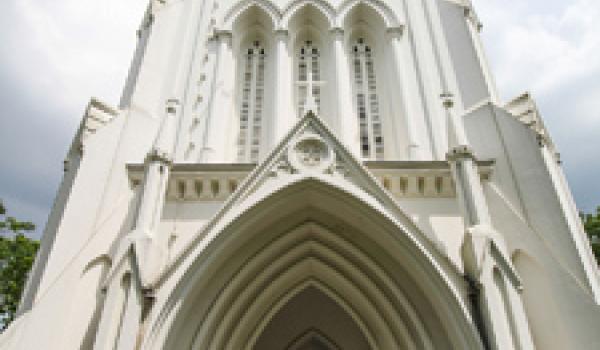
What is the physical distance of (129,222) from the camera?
867 cm

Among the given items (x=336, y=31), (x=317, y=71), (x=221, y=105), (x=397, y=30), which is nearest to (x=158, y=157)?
(x=221, y=105)

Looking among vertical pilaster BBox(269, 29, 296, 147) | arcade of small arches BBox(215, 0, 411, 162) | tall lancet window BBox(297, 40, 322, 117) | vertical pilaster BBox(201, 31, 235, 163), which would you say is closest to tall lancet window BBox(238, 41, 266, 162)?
arcade of small arches BBox(215, 0, 411, 162)

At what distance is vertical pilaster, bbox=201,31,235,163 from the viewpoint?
10310 millimetres

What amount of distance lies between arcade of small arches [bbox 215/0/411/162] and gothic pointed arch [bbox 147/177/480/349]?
2770 mm

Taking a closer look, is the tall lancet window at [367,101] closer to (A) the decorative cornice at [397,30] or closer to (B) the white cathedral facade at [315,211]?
(B) the white cathedral facade at [315,211]

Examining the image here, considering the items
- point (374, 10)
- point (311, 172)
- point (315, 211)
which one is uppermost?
point (374, 10)

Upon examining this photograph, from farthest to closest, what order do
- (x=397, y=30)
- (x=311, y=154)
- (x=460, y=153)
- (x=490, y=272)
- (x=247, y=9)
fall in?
(x=247, y=9)
(x=397, y=30)
(x=311, y=154)
(x=460, y=153)
(x=490, y=272)

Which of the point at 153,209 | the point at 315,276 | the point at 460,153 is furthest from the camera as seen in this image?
the point at 315,276

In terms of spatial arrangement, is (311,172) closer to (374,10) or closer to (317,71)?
(317,71)

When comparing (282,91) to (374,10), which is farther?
(374,10)

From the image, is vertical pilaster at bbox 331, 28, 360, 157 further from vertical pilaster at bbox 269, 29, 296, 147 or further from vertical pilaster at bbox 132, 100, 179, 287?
vertical pilaster at bbox 132, 100, 179, 287

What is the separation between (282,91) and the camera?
37.7ft

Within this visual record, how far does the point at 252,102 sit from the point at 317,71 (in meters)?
2.28

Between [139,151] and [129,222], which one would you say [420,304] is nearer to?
[129,222]
